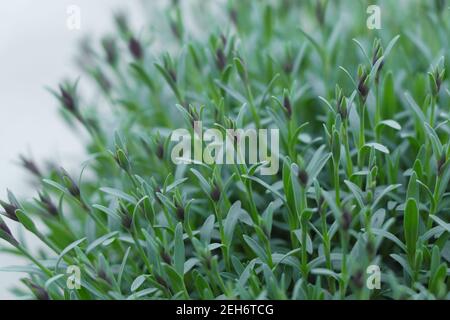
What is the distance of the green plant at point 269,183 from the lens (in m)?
0.51

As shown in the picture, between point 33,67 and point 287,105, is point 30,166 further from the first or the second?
point 33,67

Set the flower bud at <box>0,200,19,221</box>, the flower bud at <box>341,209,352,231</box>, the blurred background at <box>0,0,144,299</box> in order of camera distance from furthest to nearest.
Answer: the blurred background at <box>0,0,144,299</box> → the flower bud at <box>0,200,19,221</box> → the flower bud at <box>341,209,352,231</box>

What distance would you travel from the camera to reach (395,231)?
569 millimetres

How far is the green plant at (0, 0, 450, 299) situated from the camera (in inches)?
20.0

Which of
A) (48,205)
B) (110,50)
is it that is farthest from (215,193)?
(110,50)

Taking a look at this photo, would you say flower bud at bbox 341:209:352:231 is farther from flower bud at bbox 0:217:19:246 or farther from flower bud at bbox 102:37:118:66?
flower bud at bbox 102:37:118:66

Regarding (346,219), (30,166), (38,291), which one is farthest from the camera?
(30,166)

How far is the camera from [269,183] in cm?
61

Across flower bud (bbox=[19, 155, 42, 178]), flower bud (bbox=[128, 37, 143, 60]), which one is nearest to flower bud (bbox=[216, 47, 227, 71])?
flower bud (bbox=[128, 37, 143, 60])

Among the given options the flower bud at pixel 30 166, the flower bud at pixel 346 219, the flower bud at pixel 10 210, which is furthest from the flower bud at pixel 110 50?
the flower bud at pixel 346 219

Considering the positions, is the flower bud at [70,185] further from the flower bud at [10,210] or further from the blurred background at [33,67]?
the blurred background at [33,67]

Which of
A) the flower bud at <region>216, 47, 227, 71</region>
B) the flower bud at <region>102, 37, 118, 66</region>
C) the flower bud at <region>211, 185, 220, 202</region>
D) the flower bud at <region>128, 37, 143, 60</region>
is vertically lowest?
the flower bud at <region>211, 185, 220, 202</region>

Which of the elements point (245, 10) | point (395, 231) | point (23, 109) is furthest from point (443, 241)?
point (23, 109)
